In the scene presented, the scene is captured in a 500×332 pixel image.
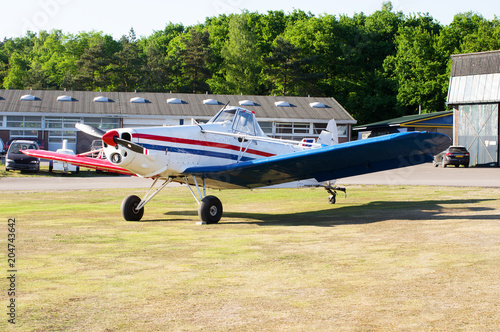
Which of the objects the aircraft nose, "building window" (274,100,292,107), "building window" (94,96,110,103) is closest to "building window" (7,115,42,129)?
"building window" (94,96,110,103)

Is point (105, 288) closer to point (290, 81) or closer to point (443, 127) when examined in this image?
point (443, 127)

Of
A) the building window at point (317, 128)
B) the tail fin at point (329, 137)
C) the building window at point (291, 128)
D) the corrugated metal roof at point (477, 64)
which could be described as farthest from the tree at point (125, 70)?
the tail fin at point (329, 137)

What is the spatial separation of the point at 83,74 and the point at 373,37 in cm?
4632

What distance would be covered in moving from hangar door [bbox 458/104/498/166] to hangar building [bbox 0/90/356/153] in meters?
14.3

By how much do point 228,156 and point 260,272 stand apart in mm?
6623

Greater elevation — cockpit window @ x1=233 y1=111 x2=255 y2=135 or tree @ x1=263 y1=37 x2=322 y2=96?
tree @ x1=263 y1=37 x2=322 y2=96

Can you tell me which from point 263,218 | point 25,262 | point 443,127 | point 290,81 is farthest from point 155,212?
point 290,81

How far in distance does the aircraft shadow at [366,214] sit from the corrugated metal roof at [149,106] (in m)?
39.7

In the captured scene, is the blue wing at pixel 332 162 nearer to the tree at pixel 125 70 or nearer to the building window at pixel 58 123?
the building window at pixel 58 123

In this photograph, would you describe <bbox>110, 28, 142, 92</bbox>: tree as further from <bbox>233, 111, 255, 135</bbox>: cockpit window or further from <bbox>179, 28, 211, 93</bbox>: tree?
<bbox>233, 111, 255, 135</bbox>: cockpit window

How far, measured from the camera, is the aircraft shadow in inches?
467

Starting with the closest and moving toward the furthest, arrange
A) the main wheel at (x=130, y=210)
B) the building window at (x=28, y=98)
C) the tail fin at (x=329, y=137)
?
the main wheel at (x=130, y=210) < the tail fin at (x=329, y=137) < the building window at (x=28, y=98)

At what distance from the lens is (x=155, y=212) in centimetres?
1402

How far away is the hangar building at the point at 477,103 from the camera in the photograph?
138ft
